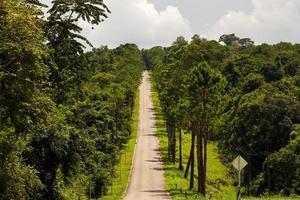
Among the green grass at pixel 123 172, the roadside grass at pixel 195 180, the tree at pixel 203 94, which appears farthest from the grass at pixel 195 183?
the green grass at pixel 123 172

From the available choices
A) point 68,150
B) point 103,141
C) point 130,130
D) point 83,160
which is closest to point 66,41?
point 68,150

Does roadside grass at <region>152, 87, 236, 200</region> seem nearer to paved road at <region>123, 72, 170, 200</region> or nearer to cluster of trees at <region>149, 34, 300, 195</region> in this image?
paved road at <region>123, 72, 170, 200</region>

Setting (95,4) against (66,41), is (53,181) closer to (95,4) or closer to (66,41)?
(66,41)

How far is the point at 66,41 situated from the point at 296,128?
128 feet

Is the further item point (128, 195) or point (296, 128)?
point (296, 128)

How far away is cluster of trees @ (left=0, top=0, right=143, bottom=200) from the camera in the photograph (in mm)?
24031

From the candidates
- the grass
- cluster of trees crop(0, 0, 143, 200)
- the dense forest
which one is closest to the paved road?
the grass

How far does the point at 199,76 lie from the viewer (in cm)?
4700

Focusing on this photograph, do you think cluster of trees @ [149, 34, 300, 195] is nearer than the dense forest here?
No

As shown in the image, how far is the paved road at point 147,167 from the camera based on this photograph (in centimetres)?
5423

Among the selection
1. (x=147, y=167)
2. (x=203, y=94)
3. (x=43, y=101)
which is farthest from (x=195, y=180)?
(x=43, y=101)

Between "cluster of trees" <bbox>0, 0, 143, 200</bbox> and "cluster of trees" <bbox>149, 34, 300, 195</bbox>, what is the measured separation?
32.6ft

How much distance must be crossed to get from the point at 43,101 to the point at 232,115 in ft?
208

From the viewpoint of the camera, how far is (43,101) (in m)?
26.3
